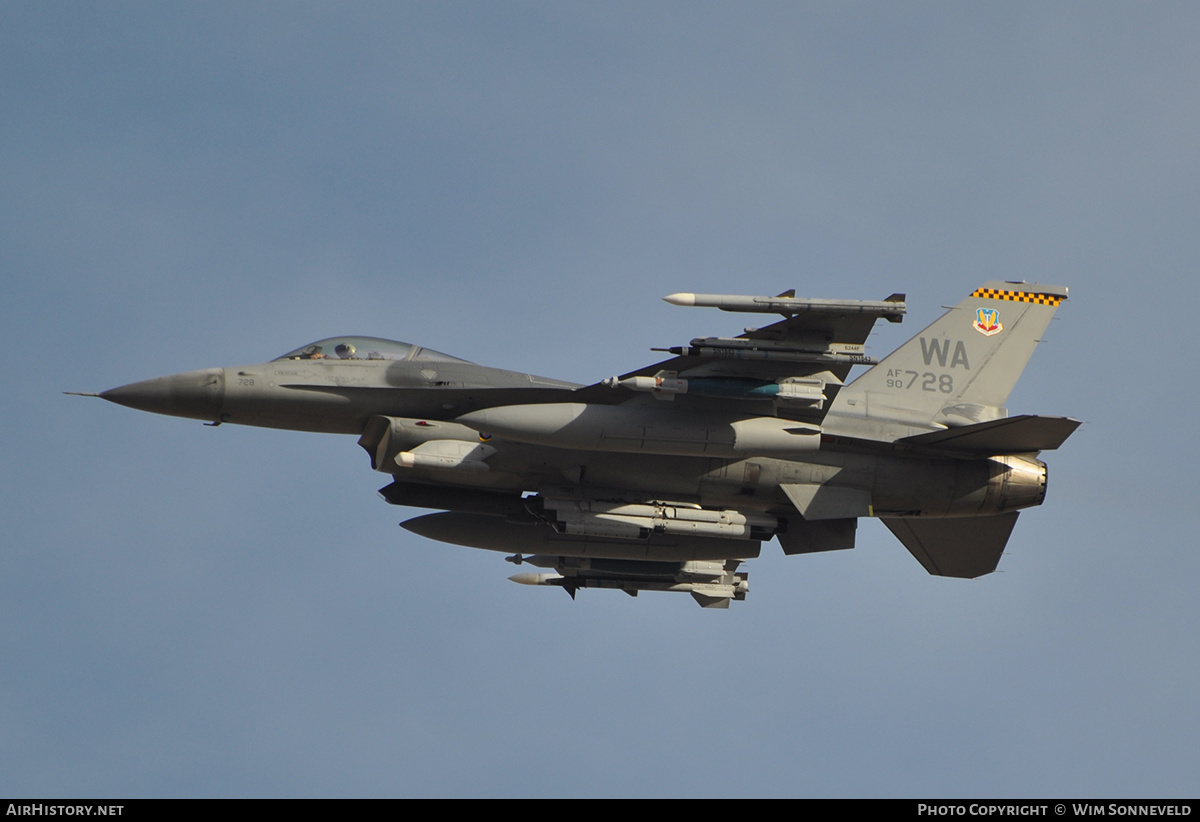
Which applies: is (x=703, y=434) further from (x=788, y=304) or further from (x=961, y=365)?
(x=961, y=365)

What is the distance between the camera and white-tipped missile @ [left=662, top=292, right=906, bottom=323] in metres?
16.3

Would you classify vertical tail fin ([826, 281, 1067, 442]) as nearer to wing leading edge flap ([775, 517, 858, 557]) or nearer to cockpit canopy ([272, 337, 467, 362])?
wing leading edge flap ([775, 517, 858, 557])

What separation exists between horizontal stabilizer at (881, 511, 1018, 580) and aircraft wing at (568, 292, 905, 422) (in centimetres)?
420

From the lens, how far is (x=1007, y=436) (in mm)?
19031

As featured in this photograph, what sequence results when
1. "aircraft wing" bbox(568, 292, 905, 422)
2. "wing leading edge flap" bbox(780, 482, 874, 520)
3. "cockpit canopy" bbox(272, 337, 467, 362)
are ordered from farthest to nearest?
"wing leading edge flap" bbox(780, 482, 874, 520) < "cockpit canopy" bbox(272, 337, 467, 362) < "aircraft wing" bbox(568, 292, 905, 422)

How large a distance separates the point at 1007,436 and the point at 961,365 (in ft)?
9.35

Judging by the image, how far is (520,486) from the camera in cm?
1897

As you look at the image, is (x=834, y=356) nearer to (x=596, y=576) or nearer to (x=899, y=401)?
(x=899, y=401)

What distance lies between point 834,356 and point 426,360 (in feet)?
19.0

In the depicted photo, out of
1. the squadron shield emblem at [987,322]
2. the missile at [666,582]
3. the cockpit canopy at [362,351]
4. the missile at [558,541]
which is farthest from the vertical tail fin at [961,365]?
the cockpit canopy at [362,351]

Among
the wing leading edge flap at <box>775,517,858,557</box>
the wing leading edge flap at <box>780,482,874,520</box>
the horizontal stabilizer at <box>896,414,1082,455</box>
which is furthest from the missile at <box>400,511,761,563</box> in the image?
the horizontal stabilizer at <box>896,414,1082,455</box>

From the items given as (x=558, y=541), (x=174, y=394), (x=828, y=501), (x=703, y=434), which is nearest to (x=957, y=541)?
(x=828, y=501)
